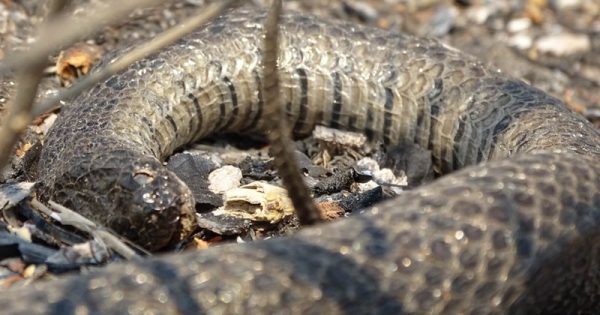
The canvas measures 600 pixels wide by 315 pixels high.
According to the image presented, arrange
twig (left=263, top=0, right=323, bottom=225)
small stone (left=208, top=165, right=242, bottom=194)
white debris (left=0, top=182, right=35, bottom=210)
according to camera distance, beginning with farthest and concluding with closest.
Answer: small stone (left=208, top=165, right=242, bottom=194), white debris (left=0, top=182, right=35, bottom=210), twig (left=263, top=0, right=323, bottom=225)

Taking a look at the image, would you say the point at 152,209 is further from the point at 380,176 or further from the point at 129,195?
the point at 380,176

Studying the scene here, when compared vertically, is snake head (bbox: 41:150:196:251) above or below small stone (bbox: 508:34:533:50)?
above

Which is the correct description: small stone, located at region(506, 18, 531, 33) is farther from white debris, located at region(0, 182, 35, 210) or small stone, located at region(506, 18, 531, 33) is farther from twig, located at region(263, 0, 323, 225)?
twig, located at region(263, 0, 323, 225)

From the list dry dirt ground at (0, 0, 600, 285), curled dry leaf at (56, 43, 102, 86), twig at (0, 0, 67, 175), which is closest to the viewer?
twig at (0, 0, 67, 175)

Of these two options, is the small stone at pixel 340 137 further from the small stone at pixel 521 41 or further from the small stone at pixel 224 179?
the small stone at pixel 521 41

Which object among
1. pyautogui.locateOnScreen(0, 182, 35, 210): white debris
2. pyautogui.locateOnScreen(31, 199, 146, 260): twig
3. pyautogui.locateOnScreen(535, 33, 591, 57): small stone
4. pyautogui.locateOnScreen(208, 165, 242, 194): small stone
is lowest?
pyautogui.locateOnScreen(535, 33, 591, 57): small stone

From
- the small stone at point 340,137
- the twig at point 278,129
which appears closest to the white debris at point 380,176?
the small stone at point 340,137

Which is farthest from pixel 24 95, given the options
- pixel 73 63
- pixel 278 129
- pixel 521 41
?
pixel 521 41

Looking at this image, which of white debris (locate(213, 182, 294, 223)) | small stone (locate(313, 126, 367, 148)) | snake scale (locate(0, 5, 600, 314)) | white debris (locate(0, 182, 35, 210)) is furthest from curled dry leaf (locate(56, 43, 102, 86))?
white debris (locate(213, 182, 294, 223))

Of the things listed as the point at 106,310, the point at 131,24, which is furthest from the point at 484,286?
the point at 131,24
